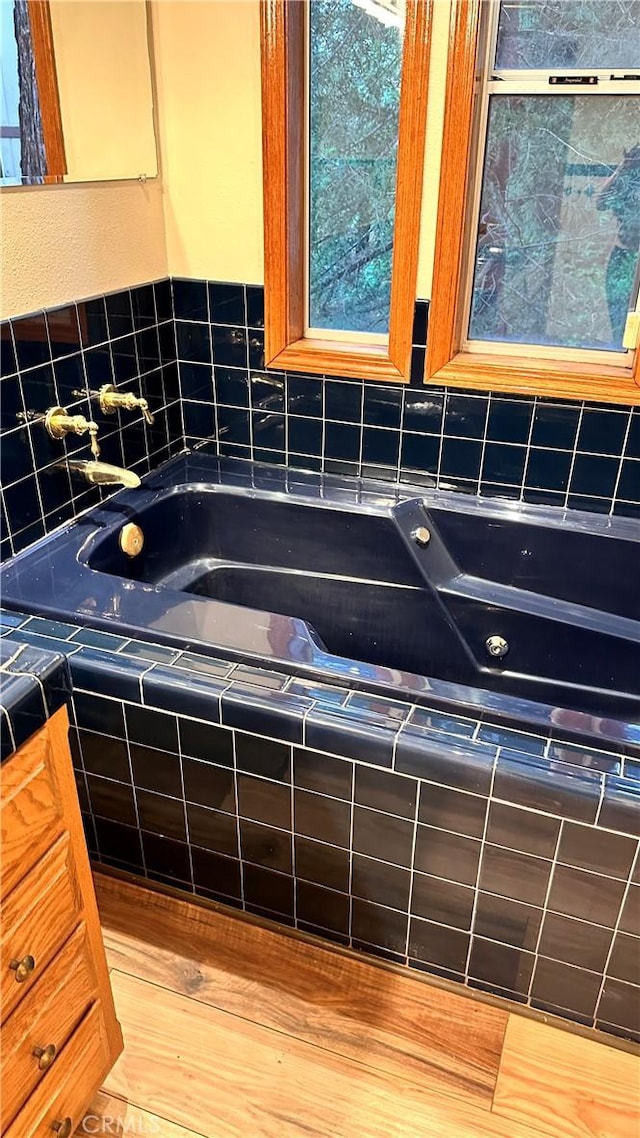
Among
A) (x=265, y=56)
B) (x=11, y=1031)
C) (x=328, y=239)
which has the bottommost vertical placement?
(x=11, y=1031)

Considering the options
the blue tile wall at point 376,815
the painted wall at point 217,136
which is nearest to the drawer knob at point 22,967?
the blue tile wall at point 376,815

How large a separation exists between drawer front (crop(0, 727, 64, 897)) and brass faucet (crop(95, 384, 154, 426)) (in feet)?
4.04

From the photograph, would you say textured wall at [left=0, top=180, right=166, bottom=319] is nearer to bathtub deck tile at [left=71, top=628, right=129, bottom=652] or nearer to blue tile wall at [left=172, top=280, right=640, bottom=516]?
blue tile wall at [left=172, top=280, right=640, bottom=516]

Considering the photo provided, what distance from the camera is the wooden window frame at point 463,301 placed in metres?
1.81

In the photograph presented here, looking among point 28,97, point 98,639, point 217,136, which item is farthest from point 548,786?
point 217,136

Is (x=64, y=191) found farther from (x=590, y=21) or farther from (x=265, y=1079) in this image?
(x=265, y=1079)

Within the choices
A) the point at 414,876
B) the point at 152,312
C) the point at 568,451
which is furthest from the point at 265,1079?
the point at 152,312

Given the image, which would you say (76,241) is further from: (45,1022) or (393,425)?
(45,1022)

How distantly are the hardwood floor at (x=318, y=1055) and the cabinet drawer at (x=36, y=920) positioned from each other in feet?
1.55

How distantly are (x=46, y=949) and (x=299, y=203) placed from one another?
1.89m

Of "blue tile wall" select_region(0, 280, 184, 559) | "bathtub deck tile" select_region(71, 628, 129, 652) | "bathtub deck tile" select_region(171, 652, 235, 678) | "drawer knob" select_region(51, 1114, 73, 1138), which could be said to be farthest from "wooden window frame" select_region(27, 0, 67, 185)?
"drawer knob" select_region(51, 1114, 73, 1138)

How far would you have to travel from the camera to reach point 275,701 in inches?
56.1

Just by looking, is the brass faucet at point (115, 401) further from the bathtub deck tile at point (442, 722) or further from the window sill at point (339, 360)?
the bathtub deck tile at point (442, 722)

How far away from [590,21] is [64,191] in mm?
1248
